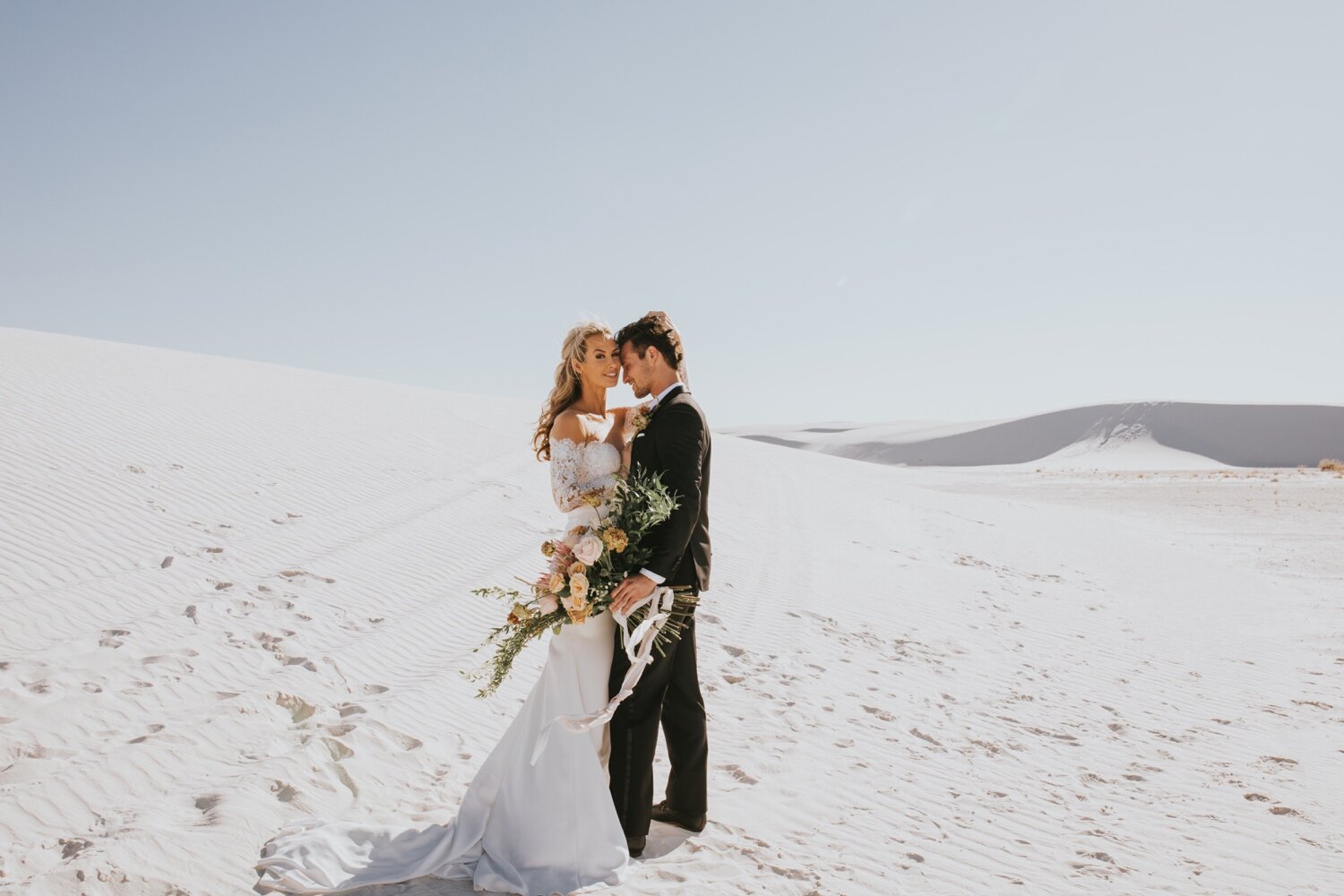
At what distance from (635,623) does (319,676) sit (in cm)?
300

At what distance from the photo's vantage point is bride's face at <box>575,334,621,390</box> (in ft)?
12.4

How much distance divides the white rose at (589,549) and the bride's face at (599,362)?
0.83 meters

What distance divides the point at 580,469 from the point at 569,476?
0.20 feet

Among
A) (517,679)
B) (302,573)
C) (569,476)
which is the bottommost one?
(517,679)

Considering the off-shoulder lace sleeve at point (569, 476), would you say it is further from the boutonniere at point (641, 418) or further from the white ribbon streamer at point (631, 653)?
the white ribbon streamer at point (631, 653)

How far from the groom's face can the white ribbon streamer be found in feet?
3.18

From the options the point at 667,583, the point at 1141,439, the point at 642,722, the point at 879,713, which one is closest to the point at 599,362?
the point at 667,583

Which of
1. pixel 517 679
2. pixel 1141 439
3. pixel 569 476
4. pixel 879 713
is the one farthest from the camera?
pixel 1141 439

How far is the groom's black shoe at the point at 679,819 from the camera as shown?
3.91 metres

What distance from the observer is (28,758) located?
389 cm

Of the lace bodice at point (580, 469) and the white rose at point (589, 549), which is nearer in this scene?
the white rose at point (589, 549)

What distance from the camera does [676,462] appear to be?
357 cm

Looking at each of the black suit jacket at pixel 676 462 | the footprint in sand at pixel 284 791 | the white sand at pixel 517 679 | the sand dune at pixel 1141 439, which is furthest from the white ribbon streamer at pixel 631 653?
the sand dune at pixel 1141 439

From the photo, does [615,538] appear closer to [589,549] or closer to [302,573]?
[589,549]
